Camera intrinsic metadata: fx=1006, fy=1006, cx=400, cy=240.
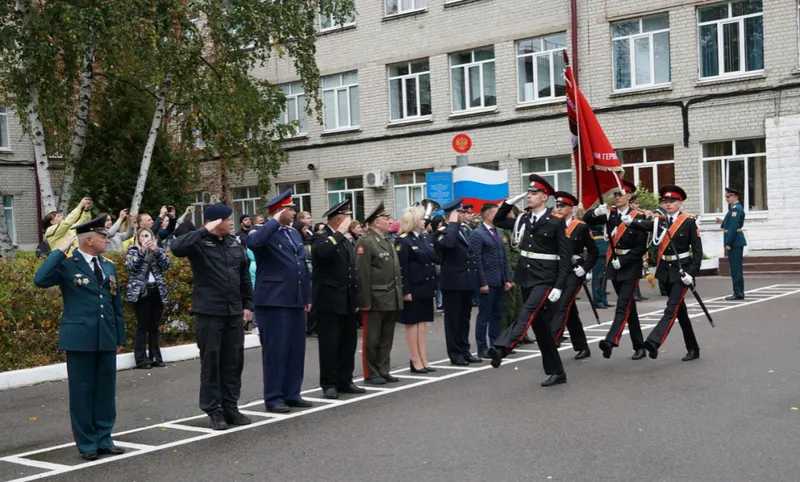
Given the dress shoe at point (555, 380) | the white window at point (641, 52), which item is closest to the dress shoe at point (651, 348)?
the dress shoe at point (555, 380)

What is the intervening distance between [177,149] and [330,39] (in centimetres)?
625

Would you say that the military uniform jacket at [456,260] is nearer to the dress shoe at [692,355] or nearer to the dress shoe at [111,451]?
the dress shoe at [692,355]

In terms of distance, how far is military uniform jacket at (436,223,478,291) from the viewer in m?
11.9

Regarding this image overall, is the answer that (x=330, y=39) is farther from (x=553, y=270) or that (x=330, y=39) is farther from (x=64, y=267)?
(x=64, y=267)

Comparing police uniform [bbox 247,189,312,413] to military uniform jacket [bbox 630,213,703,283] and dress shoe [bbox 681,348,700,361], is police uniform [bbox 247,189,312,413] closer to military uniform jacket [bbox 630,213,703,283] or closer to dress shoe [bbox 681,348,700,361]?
military uniform jacket [bbox 630,213,703,283]

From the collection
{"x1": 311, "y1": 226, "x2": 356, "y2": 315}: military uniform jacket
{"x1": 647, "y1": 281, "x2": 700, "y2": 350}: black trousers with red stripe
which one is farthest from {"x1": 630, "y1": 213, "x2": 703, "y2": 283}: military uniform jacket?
{"x1": 311, "y1": 226, "x2": 356, "y2": 315}: military uniform jacket

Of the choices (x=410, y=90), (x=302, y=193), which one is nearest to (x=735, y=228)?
(x=410, y=90)

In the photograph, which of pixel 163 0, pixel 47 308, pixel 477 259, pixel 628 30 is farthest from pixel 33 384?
pixel 628 30

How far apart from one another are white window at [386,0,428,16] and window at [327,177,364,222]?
5.48 meters

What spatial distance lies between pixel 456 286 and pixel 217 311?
406 centimetres

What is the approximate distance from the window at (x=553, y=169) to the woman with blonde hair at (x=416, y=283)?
16.5 meters

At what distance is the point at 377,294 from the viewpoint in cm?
1055

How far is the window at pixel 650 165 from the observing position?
25.7 m

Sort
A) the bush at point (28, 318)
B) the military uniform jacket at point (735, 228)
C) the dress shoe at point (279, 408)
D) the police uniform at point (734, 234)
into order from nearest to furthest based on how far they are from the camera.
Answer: the dress shoe at point (279, 408) → the bush at point (28, 318) → the police uniform at point (734, 234) → the military uniform jacket at point (735, 228)
